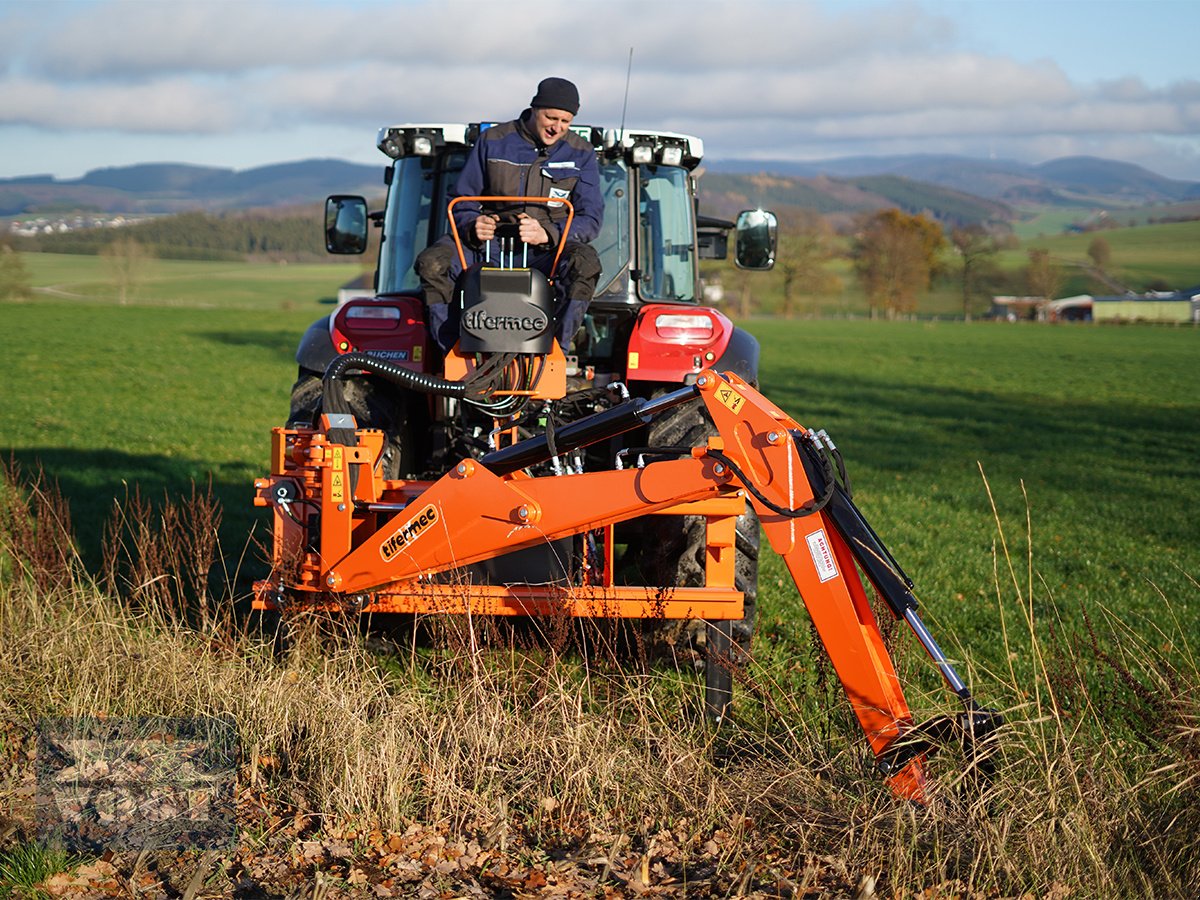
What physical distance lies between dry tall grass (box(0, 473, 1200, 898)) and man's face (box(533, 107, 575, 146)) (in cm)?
225

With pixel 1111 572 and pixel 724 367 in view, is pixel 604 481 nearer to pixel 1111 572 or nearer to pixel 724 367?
pixel 724 367

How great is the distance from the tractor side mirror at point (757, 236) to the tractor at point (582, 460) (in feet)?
0.04

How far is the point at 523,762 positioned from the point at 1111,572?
19.9 feet

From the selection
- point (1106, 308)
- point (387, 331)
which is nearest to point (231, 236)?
point (1106, 308)

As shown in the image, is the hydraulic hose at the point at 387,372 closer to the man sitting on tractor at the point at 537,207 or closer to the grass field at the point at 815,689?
the man sitting on tractor at the point at 537,207

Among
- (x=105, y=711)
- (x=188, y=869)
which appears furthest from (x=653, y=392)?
(x=188, y=869)

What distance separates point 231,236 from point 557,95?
11143cm

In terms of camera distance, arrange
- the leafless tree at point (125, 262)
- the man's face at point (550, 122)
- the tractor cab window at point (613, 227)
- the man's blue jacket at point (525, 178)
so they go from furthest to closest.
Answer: the leafless tree at point (125, 262) < the tractor cab window at point (613, 227) < the man's blue jacket at point (525, 178) < the man's face at point (550, 122)

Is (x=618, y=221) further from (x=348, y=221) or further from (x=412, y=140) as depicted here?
(x=348, y=221)

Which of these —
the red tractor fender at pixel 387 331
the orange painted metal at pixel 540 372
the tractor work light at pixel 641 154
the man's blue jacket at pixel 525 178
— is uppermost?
the tractor work light at pixel 641 154

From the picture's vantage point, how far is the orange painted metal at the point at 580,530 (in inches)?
157

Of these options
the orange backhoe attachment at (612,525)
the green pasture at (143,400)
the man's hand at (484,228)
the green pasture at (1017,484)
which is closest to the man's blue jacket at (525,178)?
the man's hand at (484,228)

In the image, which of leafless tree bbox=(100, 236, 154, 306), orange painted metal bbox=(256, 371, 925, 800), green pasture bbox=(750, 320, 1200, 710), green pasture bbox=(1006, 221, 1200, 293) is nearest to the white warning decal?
orange painted metal bbox=(256, 371, 925, 800)

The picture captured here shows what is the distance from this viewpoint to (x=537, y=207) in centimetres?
577
